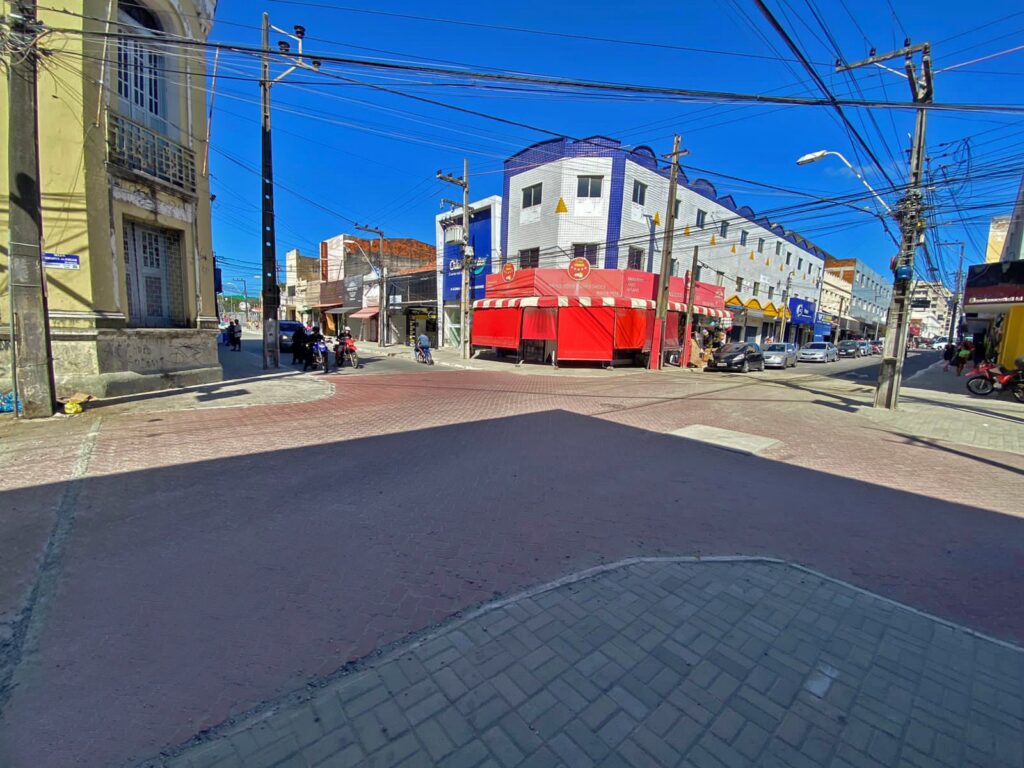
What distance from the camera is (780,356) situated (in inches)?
977

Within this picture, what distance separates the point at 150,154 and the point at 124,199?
56.8 inches

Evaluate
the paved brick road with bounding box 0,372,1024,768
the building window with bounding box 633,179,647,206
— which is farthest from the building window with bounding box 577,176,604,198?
the paved brick road with bounding box 0,372,1024,768

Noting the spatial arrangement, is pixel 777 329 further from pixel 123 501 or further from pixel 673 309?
pixel 123 501

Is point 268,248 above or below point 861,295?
below

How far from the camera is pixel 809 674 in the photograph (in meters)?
2.40

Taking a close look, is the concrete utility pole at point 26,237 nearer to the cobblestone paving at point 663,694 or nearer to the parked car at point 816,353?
the cobblestone paving at point 663,694

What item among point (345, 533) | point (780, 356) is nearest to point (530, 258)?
point (780, 356)

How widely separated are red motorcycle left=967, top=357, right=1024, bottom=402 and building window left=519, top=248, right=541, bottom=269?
57.2ft

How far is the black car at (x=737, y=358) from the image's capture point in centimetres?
2155

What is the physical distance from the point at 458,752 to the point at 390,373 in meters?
16.1

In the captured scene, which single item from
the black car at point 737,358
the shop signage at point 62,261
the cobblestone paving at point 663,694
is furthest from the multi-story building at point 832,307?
the shop signage at point 62,261

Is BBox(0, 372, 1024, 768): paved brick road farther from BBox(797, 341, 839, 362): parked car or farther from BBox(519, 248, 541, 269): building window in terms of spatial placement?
BBox(797, 341, 839, 362): parked car

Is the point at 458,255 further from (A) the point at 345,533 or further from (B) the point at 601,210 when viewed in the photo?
(A) the point at 345,533

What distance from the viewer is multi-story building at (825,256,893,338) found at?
57906 millimetres
